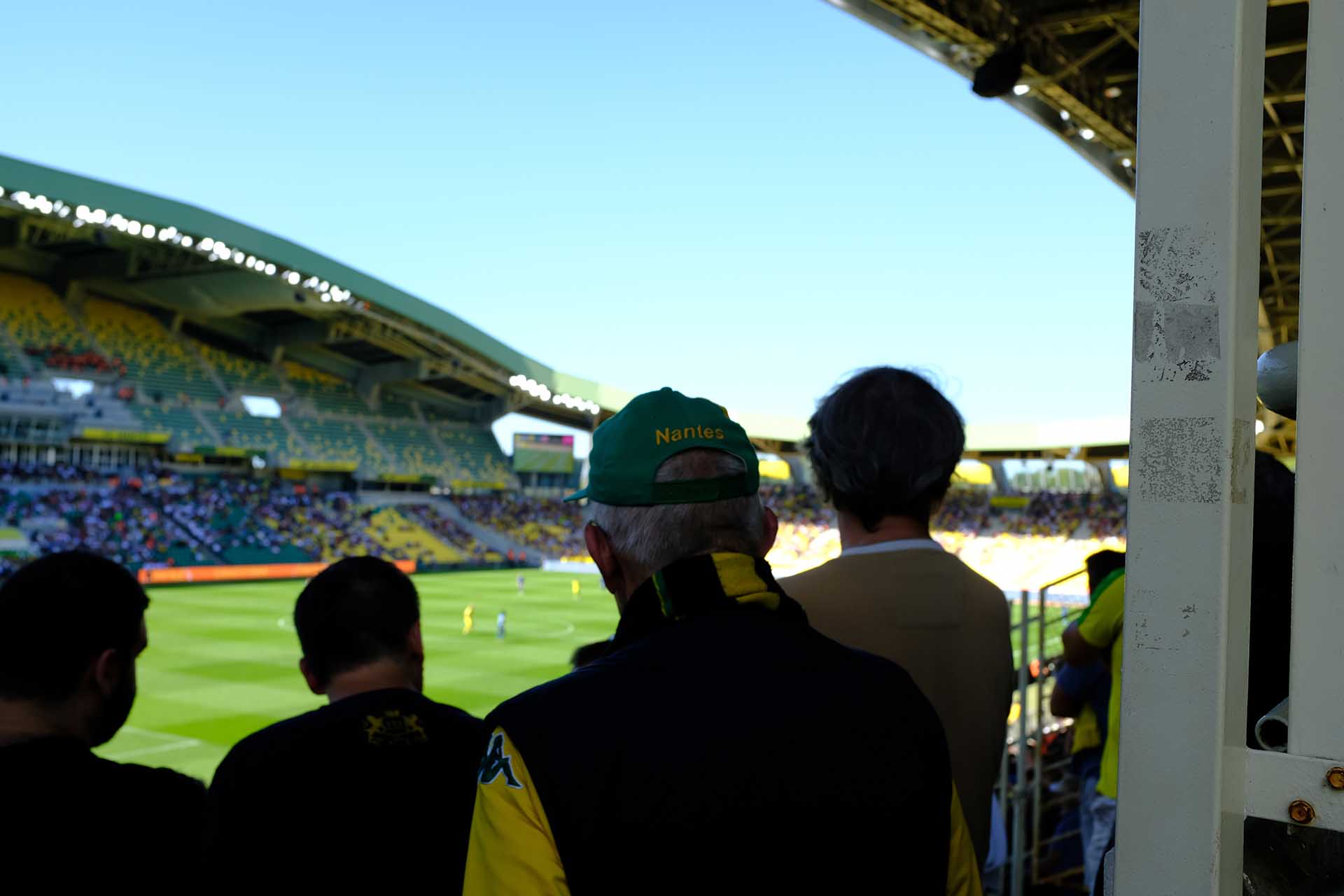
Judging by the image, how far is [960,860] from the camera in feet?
5.99

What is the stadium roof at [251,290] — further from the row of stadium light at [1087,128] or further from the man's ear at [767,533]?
the man's ear at [767,533]

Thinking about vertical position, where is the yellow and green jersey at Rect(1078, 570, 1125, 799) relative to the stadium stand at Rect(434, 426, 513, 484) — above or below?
below

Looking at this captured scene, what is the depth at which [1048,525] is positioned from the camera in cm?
6066

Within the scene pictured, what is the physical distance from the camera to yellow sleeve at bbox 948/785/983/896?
71.2 inches

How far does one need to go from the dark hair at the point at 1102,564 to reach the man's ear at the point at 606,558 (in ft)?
11.6

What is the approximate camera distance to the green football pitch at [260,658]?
16.1 meters

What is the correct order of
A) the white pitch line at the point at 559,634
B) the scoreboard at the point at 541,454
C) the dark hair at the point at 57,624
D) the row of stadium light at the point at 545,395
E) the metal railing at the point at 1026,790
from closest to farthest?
1. the dark hair at the point at 57,624
2. the metal railing at the point at 1026,790
3. the white pitch line at the point at 559,634
4. the row of stadium light at the point at 545,395
5. the scoreboard at the point at 541,454

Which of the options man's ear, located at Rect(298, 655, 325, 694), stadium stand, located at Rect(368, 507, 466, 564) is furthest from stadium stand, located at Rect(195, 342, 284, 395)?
man's ear, located at Rect(298, 655, 325, 694)

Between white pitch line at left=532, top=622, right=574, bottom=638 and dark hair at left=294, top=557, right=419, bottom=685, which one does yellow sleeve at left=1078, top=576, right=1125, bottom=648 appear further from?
white pitch line at left=532, top=622, right=574, bottom=638

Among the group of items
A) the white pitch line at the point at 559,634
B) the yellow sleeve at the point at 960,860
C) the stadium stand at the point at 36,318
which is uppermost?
the stadium stand at the point at 36,318

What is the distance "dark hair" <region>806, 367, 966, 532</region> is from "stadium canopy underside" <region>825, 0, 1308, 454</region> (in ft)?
30.5

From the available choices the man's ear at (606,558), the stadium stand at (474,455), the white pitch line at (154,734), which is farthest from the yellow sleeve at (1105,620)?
the stadium stand at (474,455)

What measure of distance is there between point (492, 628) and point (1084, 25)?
22.0 meters

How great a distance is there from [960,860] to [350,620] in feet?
6.66
